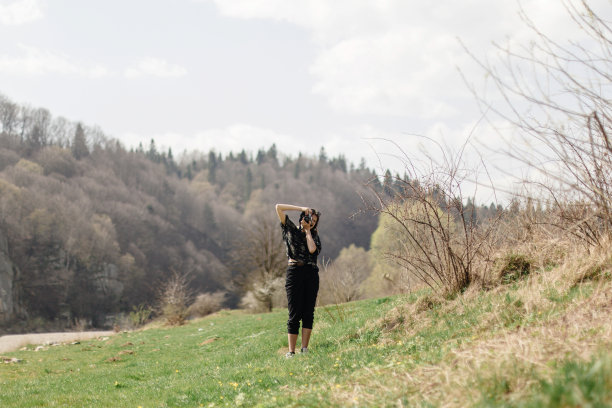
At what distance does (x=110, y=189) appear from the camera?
327ft

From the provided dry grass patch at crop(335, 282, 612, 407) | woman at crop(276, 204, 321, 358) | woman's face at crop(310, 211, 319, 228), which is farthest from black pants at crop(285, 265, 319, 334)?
dry grass patch at crop(335, 282, 612, 407)

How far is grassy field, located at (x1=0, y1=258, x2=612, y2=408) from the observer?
357 centimetres

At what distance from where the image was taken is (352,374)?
542 centimetres

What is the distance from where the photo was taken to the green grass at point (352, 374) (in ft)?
11.4

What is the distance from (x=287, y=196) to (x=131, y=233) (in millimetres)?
61751

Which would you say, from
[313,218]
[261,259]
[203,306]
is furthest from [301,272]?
[261,259]

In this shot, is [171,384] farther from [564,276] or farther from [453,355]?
[564,276]

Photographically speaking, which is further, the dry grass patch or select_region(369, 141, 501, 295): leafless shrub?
select_region(369, 141, 501, 295): leafless shrub

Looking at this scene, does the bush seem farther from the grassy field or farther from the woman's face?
the woman's face

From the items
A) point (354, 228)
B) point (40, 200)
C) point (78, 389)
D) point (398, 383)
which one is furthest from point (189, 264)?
point (398, 383)

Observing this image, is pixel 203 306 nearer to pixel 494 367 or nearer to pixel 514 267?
pixel 514 267

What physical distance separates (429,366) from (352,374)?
1.02m

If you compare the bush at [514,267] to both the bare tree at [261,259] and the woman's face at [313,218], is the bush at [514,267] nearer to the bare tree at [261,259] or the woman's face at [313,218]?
the woman's face at [313,218]

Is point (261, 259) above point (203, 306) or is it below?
above
